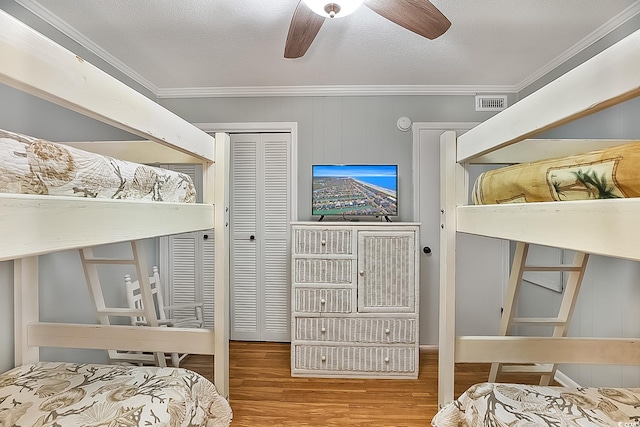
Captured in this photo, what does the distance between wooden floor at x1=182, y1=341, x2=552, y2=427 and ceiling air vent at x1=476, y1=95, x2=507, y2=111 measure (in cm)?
228

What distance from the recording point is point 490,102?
2.96 metres

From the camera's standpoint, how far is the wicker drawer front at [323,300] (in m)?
2.46

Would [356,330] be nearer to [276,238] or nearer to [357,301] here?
[357,301]

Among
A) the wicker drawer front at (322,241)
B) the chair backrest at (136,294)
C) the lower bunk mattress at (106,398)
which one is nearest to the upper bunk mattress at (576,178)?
the wicker drawer front at (322,241)

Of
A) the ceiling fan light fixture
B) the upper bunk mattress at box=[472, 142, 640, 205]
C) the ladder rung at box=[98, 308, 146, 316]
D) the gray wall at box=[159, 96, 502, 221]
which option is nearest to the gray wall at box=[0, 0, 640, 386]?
the gray wall at box=[159, 96, 502, 221]

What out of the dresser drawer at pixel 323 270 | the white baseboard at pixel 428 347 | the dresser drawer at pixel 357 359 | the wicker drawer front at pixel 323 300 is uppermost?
the dresser drawer at pixel 323 270

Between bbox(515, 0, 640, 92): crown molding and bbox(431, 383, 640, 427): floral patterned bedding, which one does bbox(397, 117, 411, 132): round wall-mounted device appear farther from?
bbox(431, 383, 640, 427): floral patterned bedding

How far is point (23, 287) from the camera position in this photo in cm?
169

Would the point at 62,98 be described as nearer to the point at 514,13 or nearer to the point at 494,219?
the point at 494,219

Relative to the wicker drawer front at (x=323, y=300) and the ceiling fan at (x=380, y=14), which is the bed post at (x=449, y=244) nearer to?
the ceiling fan at (x=380, y=14)

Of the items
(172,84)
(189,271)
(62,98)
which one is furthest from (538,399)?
(172,84)

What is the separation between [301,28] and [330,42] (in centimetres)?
64

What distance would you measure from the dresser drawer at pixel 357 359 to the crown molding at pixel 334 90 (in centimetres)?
222

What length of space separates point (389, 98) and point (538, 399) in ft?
8.22
